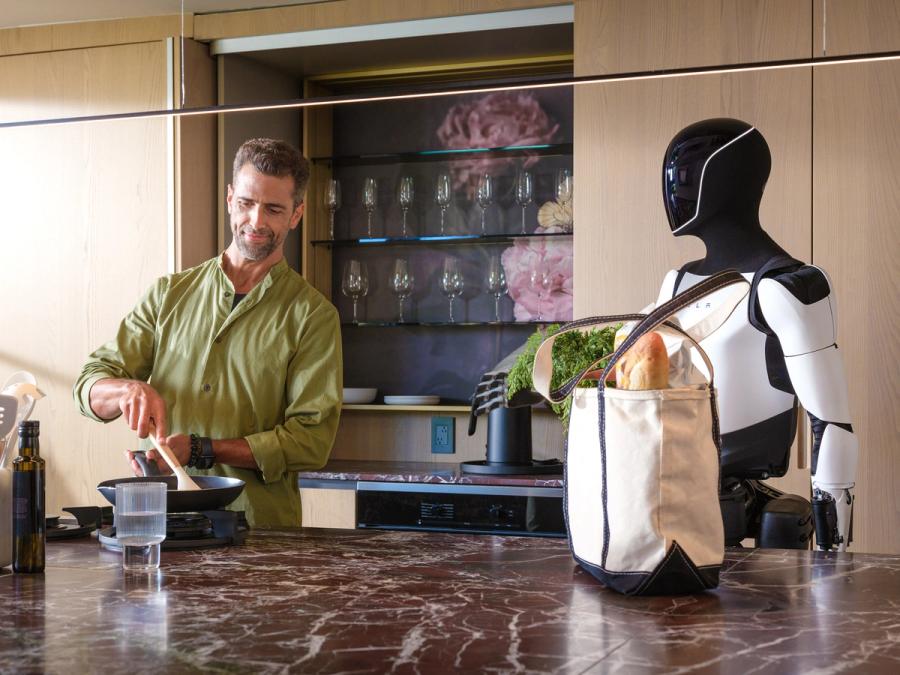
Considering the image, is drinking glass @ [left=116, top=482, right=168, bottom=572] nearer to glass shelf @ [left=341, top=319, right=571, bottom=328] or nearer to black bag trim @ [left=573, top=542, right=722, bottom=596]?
black bag trim @ [left=573, top=542, right=722, bottom=596]

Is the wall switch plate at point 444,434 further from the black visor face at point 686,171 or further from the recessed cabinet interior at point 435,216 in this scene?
the black visor face at point 686,171

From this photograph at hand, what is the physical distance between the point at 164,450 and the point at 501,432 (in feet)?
5.21

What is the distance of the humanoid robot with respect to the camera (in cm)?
222

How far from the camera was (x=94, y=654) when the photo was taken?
1057 mm

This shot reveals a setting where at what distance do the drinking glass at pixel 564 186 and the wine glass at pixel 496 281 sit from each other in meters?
0.33

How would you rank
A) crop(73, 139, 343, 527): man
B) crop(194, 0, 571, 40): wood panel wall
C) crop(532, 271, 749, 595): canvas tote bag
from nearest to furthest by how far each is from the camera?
crop(532, 271, 749, 595): canvas tote bag, crop(73, 139, 343, 527): man, crop(194, 0, 571, 40): wood panel wall

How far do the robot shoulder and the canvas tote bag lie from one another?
3.14 ft

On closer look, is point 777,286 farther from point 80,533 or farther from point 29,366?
point 29,366

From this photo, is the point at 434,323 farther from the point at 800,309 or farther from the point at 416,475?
the point at 800,309

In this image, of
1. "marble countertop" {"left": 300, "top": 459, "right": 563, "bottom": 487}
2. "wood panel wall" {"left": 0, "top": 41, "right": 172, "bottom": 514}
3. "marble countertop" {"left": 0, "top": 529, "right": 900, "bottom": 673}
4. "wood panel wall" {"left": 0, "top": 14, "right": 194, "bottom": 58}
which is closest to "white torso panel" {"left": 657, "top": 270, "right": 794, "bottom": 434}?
"marble countertop" {"left": 0, "top": 529, "right": 900, "bottom": 673}

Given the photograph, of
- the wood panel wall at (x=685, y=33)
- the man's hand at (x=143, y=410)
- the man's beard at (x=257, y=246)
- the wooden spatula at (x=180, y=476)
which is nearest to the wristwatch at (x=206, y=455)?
the man's hand at (x=143, y=410)

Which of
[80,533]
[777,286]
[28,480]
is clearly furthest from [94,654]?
[777,286]

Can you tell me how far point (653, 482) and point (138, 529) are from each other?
2.35ft

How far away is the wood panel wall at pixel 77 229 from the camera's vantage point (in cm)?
365
